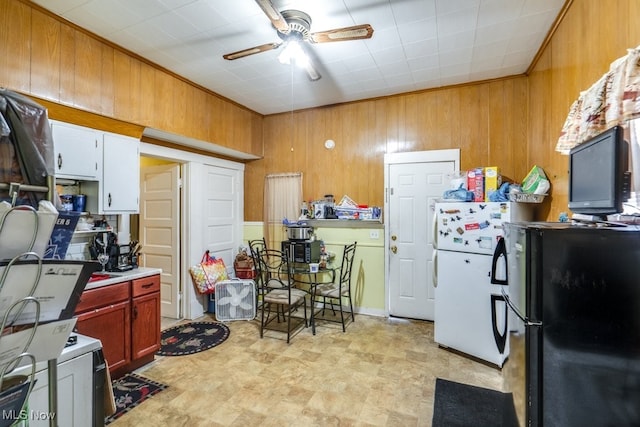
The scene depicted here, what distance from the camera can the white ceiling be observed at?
2229mm

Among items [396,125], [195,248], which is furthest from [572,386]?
[195,248]

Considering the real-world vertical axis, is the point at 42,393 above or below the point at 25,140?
below

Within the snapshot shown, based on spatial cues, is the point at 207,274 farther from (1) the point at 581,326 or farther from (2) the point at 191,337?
(1) the point at 581,326

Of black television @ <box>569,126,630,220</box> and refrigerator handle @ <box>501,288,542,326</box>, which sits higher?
black television @ <box>569,126,630,220</box>

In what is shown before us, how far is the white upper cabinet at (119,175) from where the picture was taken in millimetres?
2684

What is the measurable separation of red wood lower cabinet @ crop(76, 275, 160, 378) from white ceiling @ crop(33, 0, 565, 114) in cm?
212

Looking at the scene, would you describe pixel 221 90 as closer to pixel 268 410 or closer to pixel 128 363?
pixel 128 363

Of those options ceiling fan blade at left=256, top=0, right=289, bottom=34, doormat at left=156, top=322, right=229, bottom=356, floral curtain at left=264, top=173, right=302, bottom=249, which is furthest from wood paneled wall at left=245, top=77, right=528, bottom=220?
ceiling fan blade at left=256, top=0, right=289, bottom=34

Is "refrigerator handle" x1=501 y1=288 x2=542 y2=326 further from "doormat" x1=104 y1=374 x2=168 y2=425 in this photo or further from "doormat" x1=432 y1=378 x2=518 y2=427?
"doormat" x1=104 y1=374 x2=168 y2=425

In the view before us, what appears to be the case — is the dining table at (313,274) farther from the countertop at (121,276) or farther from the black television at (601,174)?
the black television at (601,174)

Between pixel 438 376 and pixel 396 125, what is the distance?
287 cm

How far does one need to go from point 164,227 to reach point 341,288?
248 centimetres

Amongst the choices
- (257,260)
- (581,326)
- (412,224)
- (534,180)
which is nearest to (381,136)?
(412,224)

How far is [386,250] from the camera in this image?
3957 mm
